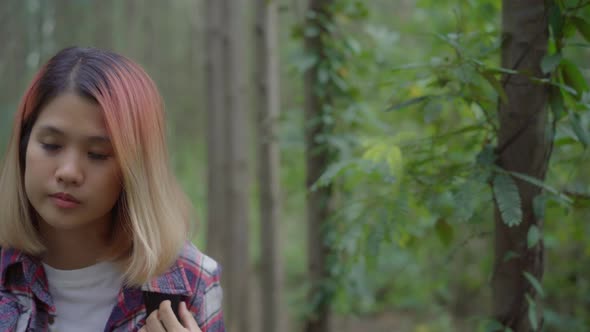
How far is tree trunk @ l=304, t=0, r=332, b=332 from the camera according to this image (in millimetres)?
2660

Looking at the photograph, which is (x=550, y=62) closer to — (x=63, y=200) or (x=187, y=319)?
(x=187, y=319)

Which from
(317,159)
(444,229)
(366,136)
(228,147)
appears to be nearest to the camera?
(444,229)

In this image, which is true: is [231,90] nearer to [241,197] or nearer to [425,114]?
[241,197]

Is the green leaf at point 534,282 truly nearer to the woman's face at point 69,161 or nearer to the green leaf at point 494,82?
the green leaf at point 494,82

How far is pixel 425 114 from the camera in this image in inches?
61.9

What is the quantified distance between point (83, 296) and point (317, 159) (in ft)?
4.88

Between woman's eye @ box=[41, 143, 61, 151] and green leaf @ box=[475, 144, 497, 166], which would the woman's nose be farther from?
green leaf @ box=[475, 144, 497, 166]

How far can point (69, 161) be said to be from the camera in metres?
1.23

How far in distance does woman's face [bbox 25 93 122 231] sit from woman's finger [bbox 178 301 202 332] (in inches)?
13.0

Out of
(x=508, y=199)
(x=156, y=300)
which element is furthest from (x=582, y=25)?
(x=156, y=300)

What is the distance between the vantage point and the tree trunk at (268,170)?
134 inches

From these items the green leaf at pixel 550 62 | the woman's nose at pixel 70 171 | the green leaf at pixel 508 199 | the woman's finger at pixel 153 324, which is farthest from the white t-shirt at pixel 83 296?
the green leaf at pixel 550 62

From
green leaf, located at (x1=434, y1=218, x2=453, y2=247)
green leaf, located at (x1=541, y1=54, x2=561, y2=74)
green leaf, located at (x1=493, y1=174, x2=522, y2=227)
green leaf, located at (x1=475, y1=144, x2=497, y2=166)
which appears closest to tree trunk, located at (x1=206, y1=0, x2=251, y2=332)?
green leaf, located at (x1=434, y1=218, x2=453, y2=247)

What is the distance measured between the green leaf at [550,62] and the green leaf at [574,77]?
0.03 metres
